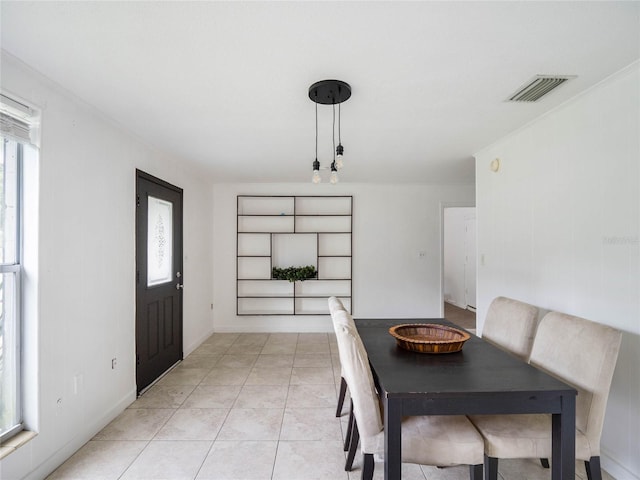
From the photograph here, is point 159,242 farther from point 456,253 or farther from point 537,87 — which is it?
point 456,253

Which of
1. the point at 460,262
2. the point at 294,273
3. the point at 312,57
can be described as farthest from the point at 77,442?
the point at 460,262

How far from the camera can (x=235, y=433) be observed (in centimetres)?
236

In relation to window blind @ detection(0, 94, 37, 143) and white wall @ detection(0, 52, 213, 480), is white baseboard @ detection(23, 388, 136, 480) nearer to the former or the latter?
white wall @ detection(0, 52, 213, 480)

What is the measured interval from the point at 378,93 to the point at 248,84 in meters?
0.81

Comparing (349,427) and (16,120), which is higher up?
(16,120)

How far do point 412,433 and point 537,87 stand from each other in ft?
6.94

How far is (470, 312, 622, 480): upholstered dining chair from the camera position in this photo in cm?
150

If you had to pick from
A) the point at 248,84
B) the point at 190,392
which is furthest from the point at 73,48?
the point at 190,392

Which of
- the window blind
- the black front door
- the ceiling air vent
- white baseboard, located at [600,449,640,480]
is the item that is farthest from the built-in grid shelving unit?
white baseboard, located at [600,449,640,480]

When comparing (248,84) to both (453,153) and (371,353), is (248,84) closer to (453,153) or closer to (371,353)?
(371,353)

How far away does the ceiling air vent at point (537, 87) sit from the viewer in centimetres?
189

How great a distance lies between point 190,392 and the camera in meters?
3.03

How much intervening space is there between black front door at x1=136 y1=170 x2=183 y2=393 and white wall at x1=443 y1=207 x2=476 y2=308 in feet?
18.9

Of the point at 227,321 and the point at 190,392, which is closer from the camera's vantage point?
the point at 190,392
